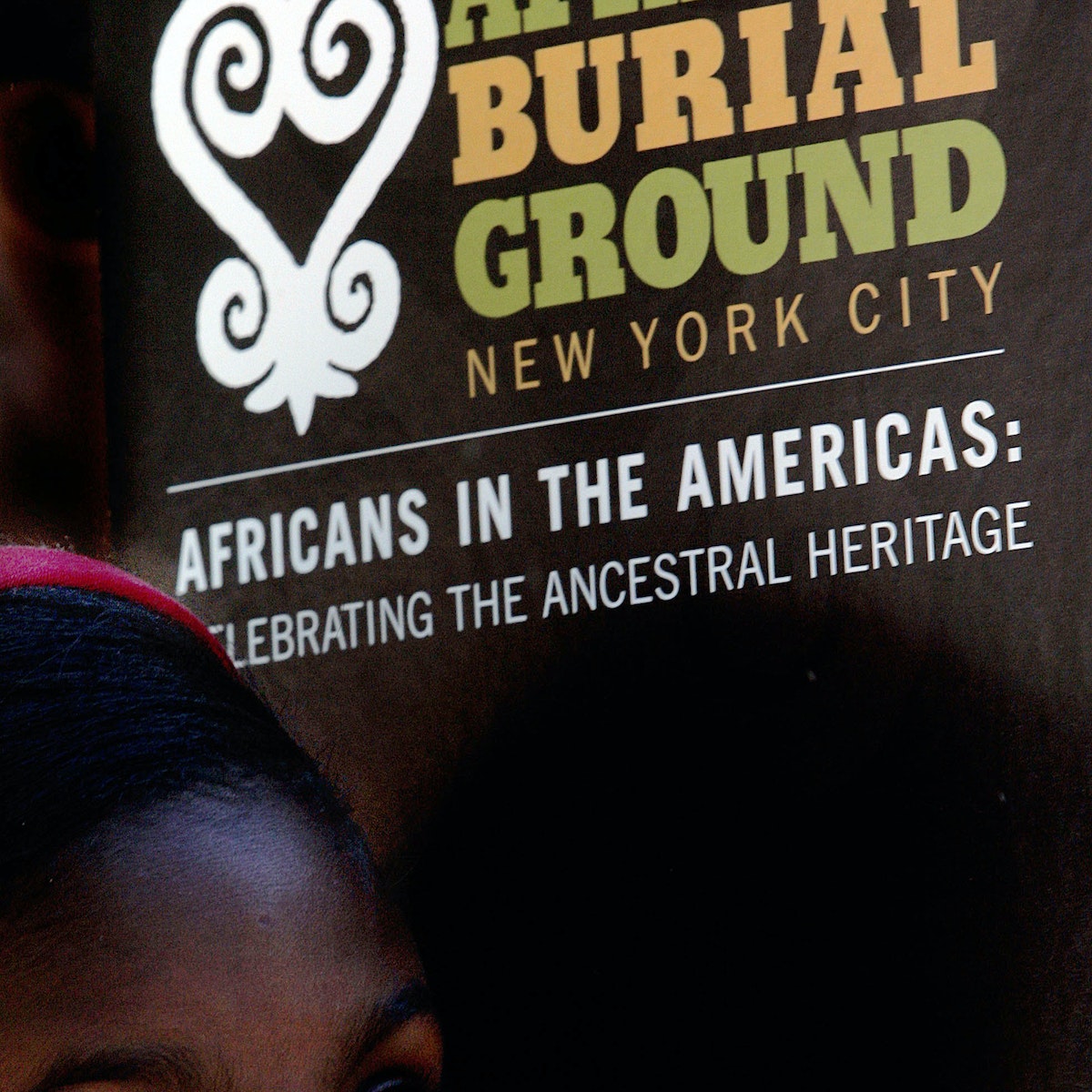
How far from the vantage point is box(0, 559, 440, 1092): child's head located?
1969 mm

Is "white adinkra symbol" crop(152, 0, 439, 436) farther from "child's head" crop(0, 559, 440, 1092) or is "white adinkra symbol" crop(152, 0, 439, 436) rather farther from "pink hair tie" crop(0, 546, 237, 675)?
"child's head" crop(0, 559, 440, 1092)

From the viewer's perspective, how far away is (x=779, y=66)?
112 inches

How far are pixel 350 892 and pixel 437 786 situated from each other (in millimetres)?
634

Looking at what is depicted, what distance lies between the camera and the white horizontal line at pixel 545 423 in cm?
267

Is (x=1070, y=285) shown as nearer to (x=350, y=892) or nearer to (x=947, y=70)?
(x=947, y=70)

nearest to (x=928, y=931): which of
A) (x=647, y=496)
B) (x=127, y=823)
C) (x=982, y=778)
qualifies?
(x=982, y=778)

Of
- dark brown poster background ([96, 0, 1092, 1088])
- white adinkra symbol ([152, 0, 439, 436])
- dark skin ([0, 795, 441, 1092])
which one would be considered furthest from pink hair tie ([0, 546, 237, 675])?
white adinkra symbol ([152, 0, 439, 436])

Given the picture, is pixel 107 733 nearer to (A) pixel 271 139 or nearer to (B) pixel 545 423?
(B) pixel 545 423

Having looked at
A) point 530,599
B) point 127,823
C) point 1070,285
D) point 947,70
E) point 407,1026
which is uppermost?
point 947,70

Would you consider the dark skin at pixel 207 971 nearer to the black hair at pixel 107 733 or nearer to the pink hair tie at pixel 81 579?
the black hair at pixel 107 733

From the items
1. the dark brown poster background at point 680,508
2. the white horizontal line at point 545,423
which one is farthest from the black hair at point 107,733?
the white horizontal line at point 545,423

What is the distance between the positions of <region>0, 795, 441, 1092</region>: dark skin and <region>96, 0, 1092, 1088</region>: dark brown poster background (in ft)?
1.85

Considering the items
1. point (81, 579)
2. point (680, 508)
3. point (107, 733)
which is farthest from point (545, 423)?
point (107, 733)

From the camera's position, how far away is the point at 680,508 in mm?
2748
